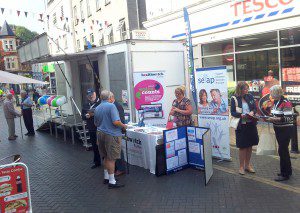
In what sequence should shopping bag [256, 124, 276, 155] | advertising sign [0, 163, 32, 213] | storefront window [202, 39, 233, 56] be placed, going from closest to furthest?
advertising sign [0, 163, 32, 213] → shopping bag [256, 124, 276, 155] → storefront window [202, 39, 233, 56]

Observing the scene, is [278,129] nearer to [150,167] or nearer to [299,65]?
[150,167]

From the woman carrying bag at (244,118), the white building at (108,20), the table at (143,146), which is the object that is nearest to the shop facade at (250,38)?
the white building at (108,20)

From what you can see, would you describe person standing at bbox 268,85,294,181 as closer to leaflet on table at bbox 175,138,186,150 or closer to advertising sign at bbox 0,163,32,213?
leaflet on table at bbox 175,138,186,150

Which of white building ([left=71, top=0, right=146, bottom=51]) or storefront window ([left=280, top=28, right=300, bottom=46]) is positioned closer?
storefront window ([left=280, top=28, right=300, bottom=46])

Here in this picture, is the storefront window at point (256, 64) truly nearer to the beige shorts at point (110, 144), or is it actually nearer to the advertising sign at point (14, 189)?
the beige shorts at point (110, 144)

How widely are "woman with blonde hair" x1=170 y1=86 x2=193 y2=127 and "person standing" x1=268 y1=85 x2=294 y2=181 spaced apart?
183 centimetres

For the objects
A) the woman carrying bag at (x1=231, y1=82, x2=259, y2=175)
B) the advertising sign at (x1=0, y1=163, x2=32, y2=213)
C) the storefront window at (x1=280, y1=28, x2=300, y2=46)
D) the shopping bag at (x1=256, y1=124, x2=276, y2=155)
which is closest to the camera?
the advertising sign at (x1=0, y1=163, x2=32, y2=213)

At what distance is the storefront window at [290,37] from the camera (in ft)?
33.6

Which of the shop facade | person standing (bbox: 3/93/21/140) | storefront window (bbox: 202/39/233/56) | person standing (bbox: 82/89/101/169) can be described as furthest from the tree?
person standing (bbox: 82/89/101/169)

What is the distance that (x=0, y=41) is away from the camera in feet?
236

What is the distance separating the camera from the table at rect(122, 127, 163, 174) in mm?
6840

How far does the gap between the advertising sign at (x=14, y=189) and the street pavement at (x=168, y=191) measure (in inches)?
29.0

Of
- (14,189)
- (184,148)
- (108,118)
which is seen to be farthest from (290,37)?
(14,189)

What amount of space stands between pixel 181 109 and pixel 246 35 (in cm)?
599
